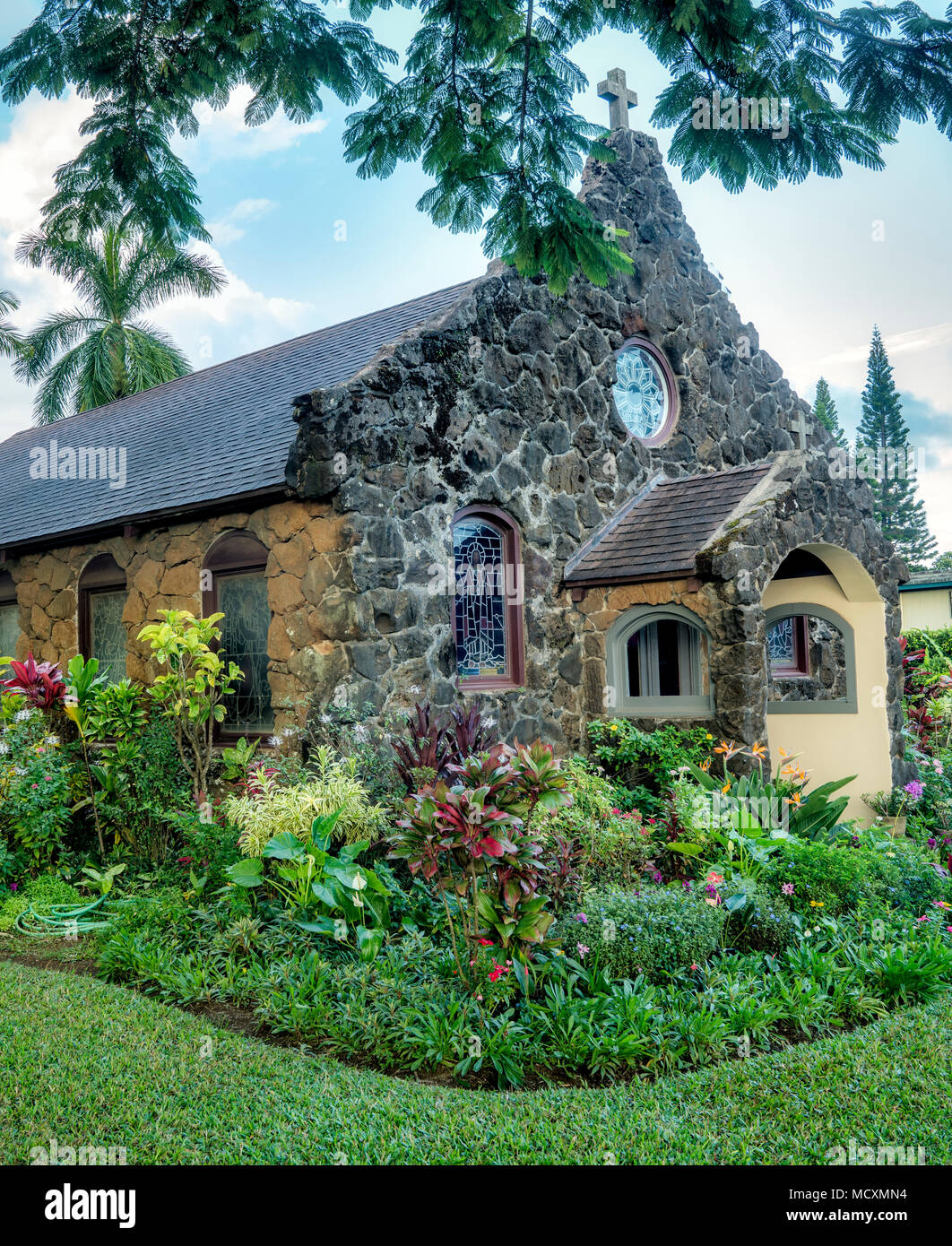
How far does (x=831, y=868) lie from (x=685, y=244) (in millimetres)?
8739

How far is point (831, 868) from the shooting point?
6.16 meters

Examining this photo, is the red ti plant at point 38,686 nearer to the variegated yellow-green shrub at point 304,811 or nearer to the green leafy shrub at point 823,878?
the variegated yellow-green shrub at point 304,811

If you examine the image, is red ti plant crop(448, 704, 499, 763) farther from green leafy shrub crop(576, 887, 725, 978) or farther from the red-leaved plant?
green leafy shrub crop(576, 887, 725, 978)

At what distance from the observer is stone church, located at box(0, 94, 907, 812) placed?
8.21m

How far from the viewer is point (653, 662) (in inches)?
392

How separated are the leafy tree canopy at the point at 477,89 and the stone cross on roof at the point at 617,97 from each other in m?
7.91

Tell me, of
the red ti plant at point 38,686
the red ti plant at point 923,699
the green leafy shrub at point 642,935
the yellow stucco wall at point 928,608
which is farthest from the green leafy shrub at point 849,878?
the yellow stucco wall at point 928,608

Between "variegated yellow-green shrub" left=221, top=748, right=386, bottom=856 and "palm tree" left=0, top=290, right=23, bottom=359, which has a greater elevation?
"palm tree" left=0, top=290, right=23, bottom=359

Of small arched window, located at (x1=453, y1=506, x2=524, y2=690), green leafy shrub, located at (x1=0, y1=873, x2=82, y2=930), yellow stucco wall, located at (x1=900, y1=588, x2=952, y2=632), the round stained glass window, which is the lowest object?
green leafy shrub, located at (x1=0, y1=873, x2=82, y2=930)

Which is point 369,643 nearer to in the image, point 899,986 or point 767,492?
point 767,492

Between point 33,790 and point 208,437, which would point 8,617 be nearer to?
point 208,437

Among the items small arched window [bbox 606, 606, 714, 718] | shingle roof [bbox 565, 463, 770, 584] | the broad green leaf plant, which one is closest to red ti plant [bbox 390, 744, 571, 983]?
the broad green leaf plant

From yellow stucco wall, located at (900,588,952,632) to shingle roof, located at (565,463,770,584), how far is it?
17.7 meters

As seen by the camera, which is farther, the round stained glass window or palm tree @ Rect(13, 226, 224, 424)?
palm tree @ Rect(13, 226, 224, 424)
